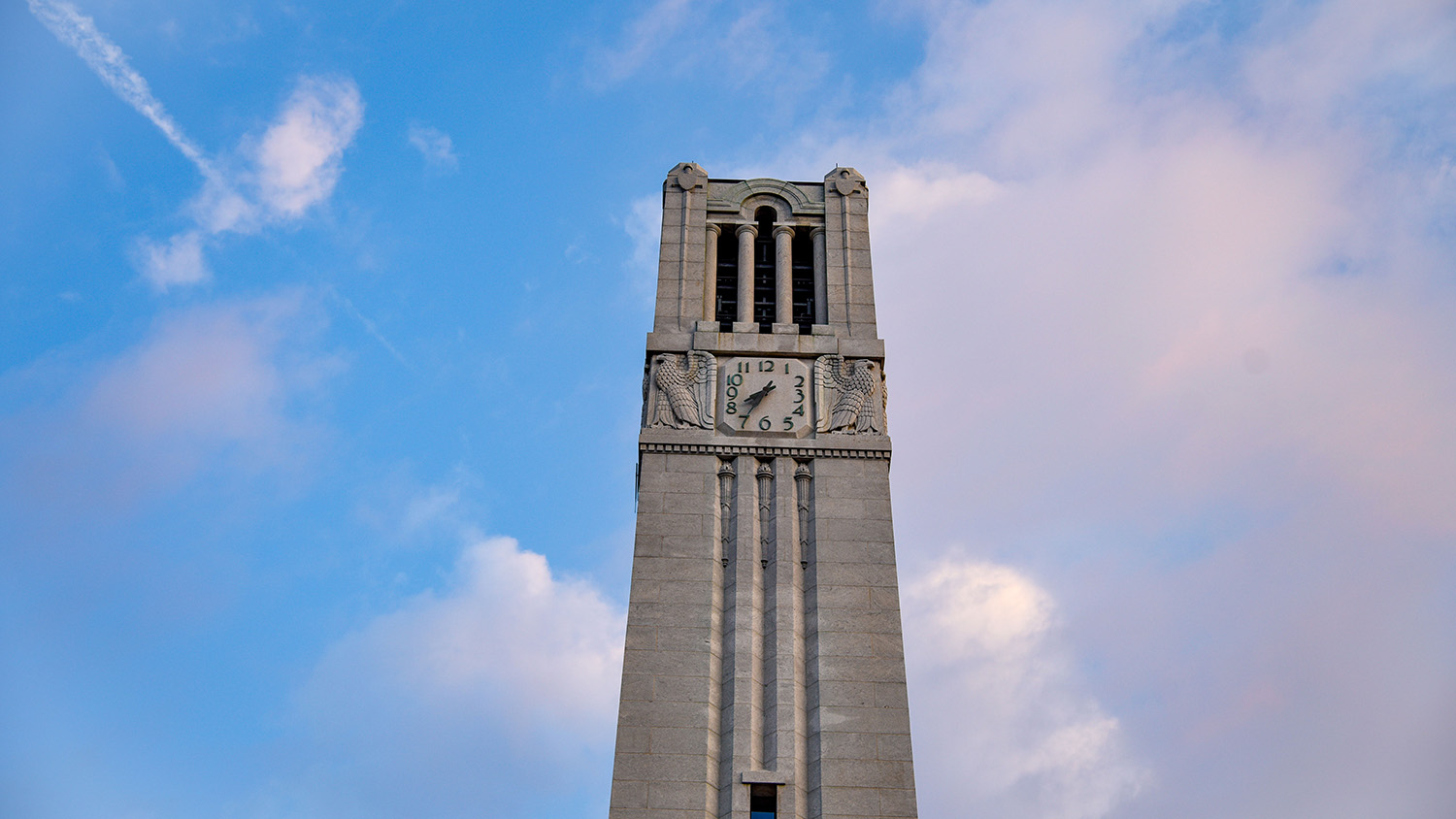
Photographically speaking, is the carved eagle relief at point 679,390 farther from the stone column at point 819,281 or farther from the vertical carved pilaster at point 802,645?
the stone column at point 819,281

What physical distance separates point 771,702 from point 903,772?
347 cm

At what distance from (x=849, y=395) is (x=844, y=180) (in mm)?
9605

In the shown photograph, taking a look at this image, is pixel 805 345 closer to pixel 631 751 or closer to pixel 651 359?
pixel 651 359

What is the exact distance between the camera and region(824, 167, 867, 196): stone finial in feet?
156

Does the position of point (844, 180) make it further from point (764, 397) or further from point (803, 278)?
point (764, 397)

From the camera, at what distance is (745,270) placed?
45.2 meters

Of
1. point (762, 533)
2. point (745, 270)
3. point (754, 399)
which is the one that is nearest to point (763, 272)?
point (745, 270)

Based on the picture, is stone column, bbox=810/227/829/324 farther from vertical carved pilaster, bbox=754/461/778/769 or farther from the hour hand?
vertical carved pilaster, bbox=754/461/778/769

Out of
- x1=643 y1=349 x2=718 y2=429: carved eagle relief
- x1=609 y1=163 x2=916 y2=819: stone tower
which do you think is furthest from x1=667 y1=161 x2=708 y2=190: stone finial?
x1=643 y1=349 x2=718 y2=429: carved eagle relief

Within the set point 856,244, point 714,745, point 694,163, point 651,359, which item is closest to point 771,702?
point 714,745

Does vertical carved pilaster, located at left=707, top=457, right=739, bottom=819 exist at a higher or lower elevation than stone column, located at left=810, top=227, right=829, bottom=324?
lower

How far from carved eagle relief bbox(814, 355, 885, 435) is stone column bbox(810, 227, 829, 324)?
2.38m

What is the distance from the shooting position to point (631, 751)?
1329 inches

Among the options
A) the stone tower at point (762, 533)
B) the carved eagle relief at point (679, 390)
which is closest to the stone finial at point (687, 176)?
the stone tower at point (762, 533)
